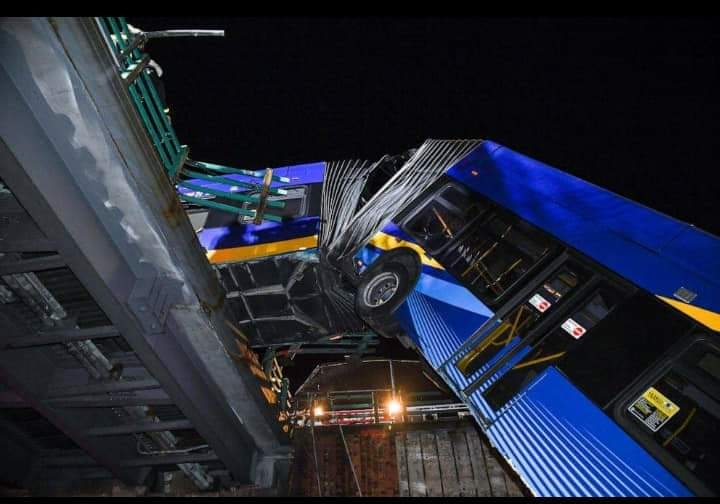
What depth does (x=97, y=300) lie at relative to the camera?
8.11 ft

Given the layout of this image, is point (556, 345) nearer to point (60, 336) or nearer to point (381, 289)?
point (381, 289)

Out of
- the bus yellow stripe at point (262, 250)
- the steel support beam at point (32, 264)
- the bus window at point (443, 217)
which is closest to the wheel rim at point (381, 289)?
the bus window at point (443, 217)

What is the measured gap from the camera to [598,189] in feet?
12.9

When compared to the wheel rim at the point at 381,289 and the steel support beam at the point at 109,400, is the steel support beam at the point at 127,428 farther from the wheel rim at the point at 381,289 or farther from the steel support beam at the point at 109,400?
the wheel rim at the point at 381,289

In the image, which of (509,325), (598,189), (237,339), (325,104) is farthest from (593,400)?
(325,104)

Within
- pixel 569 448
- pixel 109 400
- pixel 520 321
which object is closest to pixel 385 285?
pixel 520 321

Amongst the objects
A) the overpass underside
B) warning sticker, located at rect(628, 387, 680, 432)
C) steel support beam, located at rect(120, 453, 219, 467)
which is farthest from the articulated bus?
steel support beam, located at rect(120, 453, 219, 467)

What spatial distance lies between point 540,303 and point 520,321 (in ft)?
0.82

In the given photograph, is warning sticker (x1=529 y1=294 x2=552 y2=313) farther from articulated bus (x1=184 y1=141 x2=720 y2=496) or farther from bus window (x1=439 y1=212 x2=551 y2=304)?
bus window (x1=439 y1=212 x2=551 y2=304)

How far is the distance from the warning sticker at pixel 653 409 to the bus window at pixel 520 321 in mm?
890

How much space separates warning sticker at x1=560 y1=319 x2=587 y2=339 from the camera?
9.51 ft

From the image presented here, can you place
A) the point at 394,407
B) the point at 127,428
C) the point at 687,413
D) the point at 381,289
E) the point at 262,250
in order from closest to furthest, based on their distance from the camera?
the point at 687,413 → the point at 127,428 → the point at 381,289 → the point at 262,250 → the point at 394,407

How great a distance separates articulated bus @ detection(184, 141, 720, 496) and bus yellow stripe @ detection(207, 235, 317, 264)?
0.02 m

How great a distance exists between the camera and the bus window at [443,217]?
14.3ft
